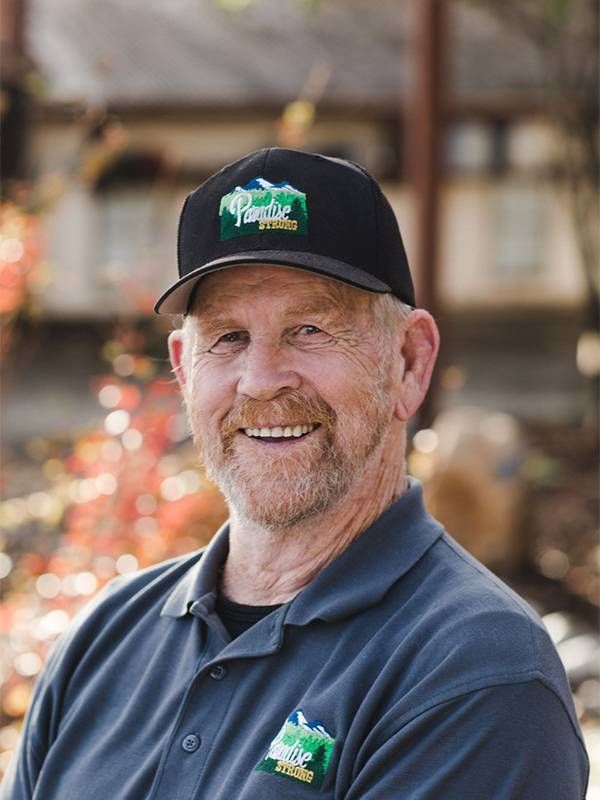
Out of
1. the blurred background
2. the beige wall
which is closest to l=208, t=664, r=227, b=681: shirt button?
the blurred background

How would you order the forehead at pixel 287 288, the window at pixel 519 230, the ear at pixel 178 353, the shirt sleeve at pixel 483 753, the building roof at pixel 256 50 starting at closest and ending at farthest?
the shirt sleeve at pixel 483 753 < the forehead at pixel 287 288 < the ear at pixel 178 353 < the building roof at pixel 256 50 < the window at pixel 519 230

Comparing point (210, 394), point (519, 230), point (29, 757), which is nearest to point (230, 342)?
point (210, 394)

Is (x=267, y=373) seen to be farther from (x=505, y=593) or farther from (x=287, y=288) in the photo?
(x=505, y=593)

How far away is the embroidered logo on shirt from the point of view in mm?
1803

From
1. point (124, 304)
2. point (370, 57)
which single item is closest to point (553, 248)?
point (370, 57)

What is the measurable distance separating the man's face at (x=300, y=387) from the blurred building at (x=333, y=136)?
1493cm

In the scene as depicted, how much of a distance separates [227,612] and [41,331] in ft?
51.8

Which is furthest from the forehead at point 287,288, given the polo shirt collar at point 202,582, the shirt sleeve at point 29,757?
the shirt sleeve at point 29,757

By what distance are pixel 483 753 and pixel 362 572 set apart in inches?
16.2

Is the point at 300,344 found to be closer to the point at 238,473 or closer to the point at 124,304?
the point at 238,473

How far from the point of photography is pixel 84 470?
15.0 ft

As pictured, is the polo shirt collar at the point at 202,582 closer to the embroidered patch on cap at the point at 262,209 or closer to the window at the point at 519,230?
the embroidered patch on cap at the point at 262,209

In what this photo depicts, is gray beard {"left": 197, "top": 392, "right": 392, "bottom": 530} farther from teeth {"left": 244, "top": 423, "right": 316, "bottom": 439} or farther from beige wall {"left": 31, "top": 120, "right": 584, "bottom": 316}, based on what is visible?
beige wall {"left": 31, "top": 120, "right": 584, "bottom": 316}

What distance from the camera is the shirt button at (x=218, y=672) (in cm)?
201
